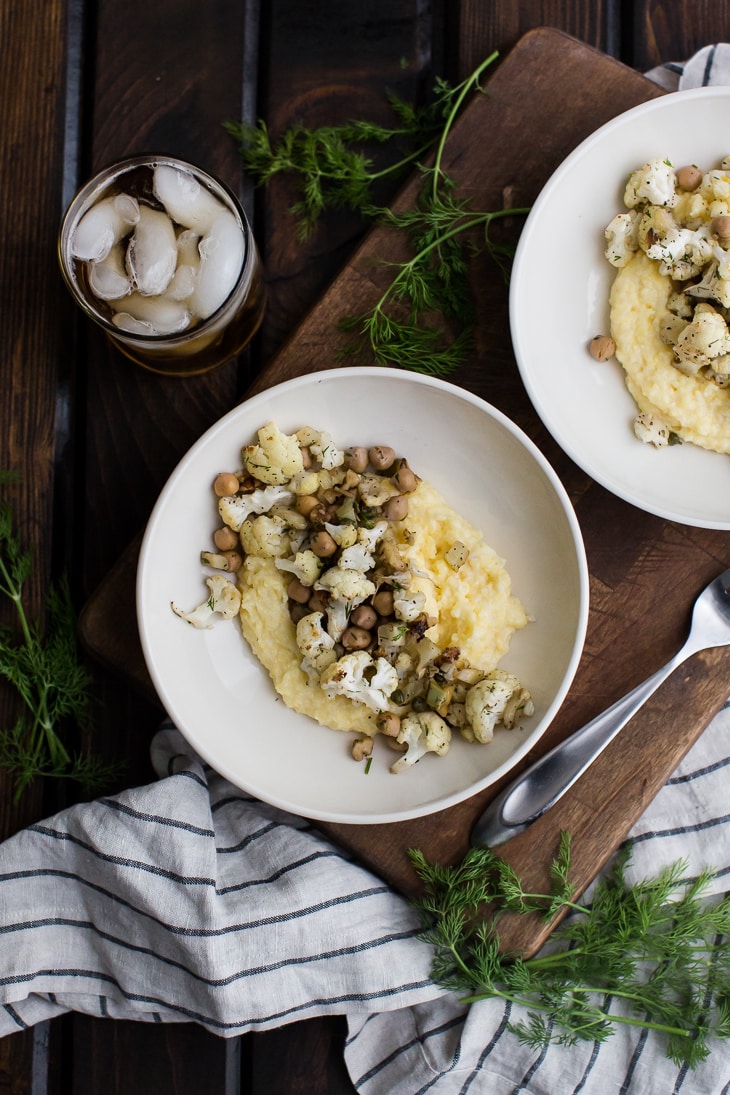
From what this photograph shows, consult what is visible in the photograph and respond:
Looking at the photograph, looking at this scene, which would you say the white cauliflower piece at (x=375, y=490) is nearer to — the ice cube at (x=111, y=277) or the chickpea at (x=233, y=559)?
the chickpea at (x=233, y=559)

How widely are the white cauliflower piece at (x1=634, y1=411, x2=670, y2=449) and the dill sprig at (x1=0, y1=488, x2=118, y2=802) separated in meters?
1.82

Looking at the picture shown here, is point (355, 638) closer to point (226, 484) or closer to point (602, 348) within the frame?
point (226, 484)

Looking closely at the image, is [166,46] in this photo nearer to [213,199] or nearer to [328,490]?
[213,199]

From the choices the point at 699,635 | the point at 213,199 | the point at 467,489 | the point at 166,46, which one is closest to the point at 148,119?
the point at 166,46

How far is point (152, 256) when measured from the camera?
8.20 feet

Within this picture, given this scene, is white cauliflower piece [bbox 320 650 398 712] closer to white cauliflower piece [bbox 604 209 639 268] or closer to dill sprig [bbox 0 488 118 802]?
dill sprig [bbox 0 488 118 802]

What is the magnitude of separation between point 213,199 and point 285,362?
1.63 ft

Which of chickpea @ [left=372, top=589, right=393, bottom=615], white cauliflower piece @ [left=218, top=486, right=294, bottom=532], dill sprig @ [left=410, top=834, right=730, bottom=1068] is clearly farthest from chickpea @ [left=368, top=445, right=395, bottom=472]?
dill sprig @ [left=410, top=834, right=730, bottom=1068]

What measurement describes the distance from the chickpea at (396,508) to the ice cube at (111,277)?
922mm

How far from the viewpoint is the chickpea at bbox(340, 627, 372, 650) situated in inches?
101

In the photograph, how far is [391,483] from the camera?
2666 mm

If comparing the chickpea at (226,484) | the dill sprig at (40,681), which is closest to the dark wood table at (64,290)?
the dill sprig at (40,681)

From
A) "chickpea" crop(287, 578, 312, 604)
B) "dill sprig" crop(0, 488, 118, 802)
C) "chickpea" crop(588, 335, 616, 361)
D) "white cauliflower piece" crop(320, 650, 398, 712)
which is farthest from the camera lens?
"dill sprig" crop(0, 488, 118, 802)

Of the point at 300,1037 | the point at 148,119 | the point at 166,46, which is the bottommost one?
the point at 300,1037
